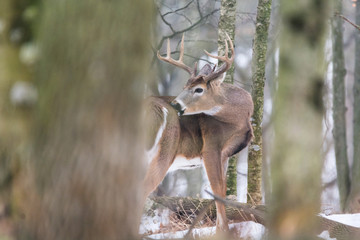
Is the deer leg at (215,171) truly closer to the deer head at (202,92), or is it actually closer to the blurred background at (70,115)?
the deer head at (202,92)

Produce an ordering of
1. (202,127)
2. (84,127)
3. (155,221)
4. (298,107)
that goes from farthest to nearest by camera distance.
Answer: (155,221)
(202,127)
(298,107)
(84,127)

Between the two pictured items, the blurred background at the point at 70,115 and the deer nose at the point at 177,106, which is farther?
the deer nose at the point at 177,106

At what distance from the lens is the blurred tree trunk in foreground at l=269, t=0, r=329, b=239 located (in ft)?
7.34

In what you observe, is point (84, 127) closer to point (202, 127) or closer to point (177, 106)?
point (177, 106)

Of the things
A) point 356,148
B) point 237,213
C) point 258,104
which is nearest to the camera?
point 237,213

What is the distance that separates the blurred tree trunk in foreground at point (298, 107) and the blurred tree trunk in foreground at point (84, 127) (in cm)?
58

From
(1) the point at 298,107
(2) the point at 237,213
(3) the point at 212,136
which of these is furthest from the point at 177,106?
(1) the point at 298,107

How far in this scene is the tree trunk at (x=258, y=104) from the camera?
297 inches

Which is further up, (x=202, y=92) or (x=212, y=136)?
(x=202, y=92)

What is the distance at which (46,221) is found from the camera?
205 centimetres

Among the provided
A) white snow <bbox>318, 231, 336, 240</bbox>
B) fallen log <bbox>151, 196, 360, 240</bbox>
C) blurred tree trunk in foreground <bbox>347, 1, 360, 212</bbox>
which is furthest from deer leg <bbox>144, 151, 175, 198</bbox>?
blurred tree trunk in foreground <bbox>347, 1, 360, 212</bbox>

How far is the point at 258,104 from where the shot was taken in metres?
7.64

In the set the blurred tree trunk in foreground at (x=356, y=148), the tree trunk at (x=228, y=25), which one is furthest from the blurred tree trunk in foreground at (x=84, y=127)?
the blurred tree trunk in foreground at (x=356, y=148)

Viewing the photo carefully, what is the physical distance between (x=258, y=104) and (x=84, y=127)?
18.9 ft
